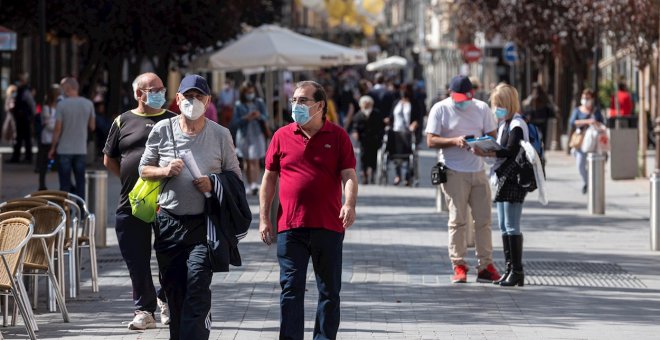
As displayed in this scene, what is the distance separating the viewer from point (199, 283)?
28.8ft

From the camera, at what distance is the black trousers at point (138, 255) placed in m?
10.6

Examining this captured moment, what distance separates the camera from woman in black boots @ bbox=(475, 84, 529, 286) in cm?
1303

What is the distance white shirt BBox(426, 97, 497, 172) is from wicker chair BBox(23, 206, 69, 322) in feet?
11.3

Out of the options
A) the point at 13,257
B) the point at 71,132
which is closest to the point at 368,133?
the point at 71,132

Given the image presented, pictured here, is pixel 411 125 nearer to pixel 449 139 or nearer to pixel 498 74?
pixel 449 139

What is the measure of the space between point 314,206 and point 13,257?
2088mm

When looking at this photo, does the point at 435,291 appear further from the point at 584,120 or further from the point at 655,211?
the point at 584,120

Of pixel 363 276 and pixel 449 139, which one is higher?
pixel 449 139

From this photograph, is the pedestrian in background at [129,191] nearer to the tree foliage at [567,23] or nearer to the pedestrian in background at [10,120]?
the tree foliage at [567,23]

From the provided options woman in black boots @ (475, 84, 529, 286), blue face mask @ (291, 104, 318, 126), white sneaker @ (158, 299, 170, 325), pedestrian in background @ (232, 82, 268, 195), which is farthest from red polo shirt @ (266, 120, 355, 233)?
pedestrian in background @ (232, 82, 268, 195)

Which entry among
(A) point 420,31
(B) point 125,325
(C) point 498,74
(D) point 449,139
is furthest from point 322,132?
(A) point 420,31

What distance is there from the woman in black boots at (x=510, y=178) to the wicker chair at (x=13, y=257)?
14.9ft

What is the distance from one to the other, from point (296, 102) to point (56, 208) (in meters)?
2.73

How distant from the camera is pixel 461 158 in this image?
13141mm
